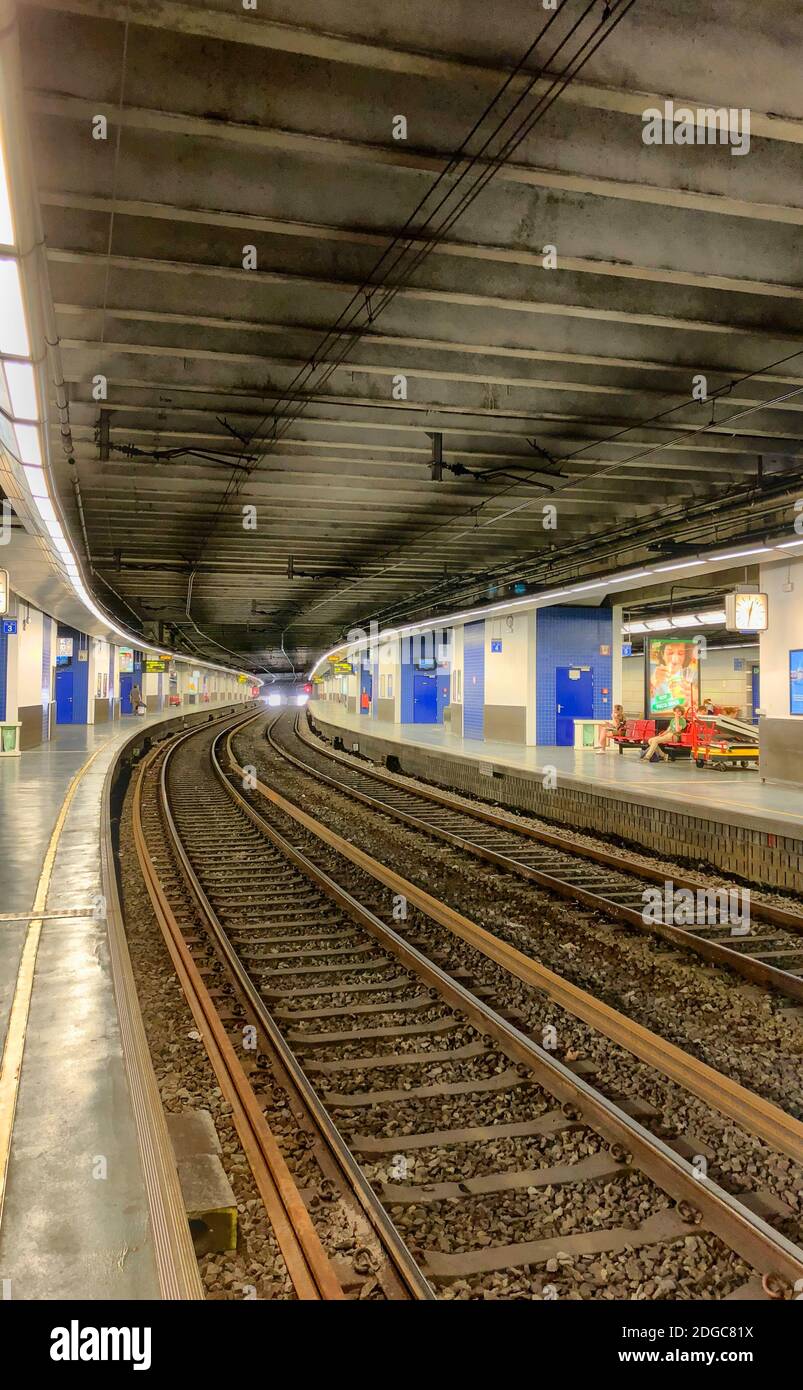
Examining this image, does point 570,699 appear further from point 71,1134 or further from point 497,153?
point 71,1134

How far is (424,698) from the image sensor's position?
3538 centimetres

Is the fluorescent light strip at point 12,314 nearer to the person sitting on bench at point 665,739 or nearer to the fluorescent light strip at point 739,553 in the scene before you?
the fluorescent light strip at point 739,553

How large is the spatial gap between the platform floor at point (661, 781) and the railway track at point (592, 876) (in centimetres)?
124

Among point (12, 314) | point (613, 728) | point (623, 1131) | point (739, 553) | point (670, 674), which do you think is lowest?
point (623, 1131)

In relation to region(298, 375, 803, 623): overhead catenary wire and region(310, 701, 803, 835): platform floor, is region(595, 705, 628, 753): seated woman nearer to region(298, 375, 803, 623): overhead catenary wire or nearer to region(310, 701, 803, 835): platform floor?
region(310, 701, 803, 835): platform floor

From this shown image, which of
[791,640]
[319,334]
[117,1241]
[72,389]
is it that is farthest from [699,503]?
[117,1241]

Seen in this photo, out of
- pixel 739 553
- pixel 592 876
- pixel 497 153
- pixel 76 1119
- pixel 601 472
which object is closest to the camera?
pixel 76 1119

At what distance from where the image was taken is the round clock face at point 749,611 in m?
13.7

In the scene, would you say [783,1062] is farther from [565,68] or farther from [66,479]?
[66,479]

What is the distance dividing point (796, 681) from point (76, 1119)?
40.9 feet

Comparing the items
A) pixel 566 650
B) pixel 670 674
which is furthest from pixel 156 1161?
pixel 670 674

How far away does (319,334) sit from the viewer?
23.9 ft

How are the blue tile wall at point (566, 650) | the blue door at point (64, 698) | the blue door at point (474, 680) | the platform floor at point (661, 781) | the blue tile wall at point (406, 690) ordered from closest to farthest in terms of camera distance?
the platform floor at point (661, 781)
the blue tile wall at point (566, 650)
the blue door at point (474, 680)
the blue door at point (64, 698)
the blue tile wall at point (406, 690)

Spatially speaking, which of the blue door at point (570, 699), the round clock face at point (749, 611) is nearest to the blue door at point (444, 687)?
the blue door at point (570, 699)
